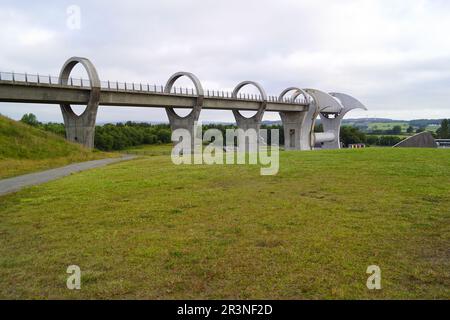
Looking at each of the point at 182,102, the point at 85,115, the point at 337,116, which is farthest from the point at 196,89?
the point at 337,116

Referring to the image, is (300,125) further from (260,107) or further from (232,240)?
(232,240)

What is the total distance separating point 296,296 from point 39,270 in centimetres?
392

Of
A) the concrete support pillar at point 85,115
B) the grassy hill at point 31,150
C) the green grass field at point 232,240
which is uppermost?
the concrete support pillar at point 85,115

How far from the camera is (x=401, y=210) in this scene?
874cm

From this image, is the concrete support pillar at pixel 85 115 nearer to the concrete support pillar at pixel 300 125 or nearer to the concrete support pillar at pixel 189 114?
the concrete support pillar at pixel 189 114

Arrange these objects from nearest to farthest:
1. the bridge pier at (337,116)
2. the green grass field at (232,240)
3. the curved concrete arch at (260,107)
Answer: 1. the green grass field at (232,240)
2. the curved concrete arch at (260,107)
3. the bridge pier at (337,116)

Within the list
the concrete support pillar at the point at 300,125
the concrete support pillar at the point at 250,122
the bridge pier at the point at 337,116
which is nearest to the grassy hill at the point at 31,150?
the concrete support pillar at the point at 250,122

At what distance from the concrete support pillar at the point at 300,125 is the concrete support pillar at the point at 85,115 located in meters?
45.5

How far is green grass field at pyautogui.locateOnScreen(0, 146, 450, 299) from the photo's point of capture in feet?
15.9

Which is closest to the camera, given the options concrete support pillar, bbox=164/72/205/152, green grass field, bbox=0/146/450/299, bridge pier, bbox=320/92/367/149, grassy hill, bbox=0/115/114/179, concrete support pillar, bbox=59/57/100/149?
green grass field, bbox=0/146/450/299

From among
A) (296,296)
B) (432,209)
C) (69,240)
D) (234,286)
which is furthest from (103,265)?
(432,209)

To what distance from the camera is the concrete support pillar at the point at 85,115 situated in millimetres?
33594

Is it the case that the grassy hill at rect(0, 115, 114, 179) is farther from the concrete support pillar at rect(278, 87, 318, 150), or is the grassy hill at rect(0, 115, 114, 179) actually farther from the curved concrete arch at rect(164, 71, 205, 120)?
the concrete support pillar at rect(278, 87, 318, 150)

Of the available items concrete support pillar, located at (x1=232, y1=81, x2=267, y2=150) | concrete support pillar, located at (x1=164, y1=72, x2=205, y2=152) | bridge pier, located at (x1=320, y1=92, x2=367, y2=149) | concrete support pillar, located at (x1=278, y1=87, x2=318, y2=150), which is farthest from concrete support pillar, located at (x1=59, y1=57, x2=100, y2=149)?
bridge pier, located at (x1=320, y1=92, x2=367, y2=149)
